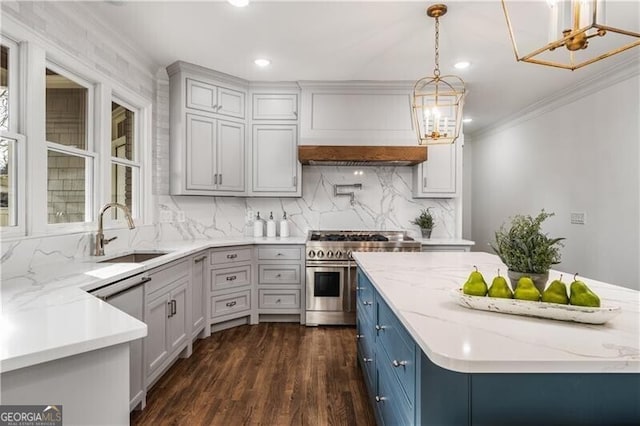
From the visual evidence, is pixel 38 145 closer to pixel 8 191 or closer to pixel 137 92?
pixel 8 191

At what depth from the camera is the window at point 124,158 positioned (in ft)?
9.71

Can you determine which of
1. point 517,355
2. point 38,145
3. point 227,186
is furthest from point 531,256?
point 227,186

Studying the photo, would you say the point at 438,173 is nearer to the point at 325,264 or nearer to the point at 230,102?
the point at 325,264

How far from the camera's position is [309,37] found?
283cm

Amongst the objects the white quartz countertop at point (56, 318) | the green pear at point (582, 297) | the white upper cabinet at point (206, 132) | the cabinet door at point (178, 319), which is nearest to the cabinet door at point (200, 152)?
the white upper cabinet at point (206, 132)

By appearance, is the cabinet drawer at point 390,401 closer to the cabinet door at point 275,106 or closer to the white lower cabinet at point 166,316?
the white lower cabinet at point 166,316

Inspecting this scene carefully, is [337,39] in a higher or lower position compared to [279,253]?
higher

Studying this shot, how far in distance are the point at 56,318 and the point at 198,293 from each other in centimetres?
207

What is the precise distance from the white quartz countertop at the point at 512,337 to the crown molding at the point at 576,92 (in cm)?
271

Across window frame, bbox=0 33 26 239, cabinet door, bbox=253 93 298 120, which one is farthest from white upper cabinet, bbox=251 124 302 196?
window frame, bbox=0 33 26 239

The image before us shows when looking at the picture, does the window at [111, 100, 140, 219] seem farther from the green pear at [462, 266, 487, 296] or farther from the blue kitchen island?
the green pear at [462, 266, 487, 296]

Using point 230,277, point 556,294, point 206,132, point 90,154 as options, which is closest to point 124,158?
point 90,154

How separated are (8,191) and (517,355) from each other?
2.45m

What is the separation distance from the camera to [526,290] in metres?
1.17
